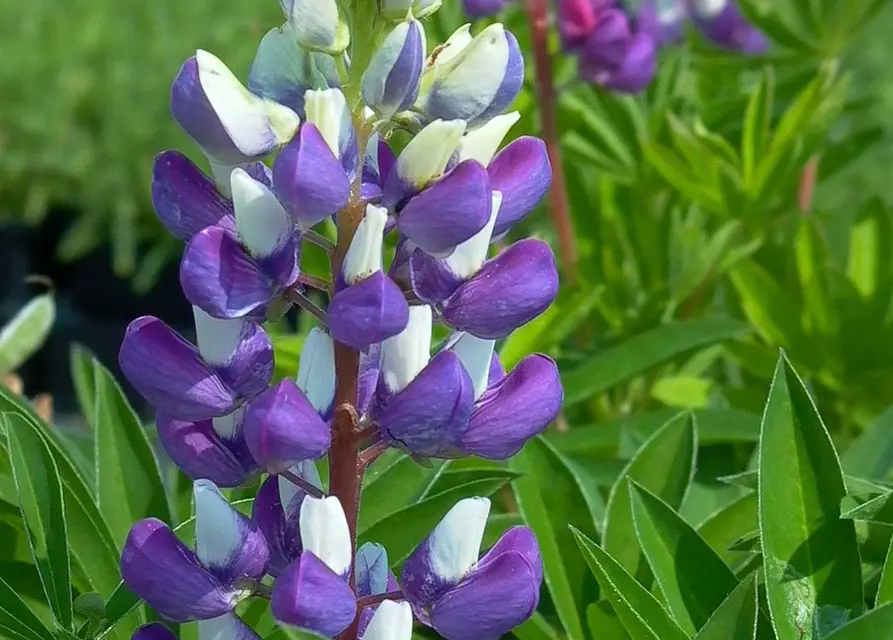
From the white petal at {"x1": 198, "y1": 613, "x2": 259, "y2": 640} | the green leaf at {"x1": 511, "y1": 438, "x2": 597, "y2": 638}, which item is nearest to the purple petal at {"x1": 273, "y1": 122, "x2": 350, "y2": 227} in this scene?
the white petal at {"x1": 198, "y1": 613, "x2": 259, "y2": 640}

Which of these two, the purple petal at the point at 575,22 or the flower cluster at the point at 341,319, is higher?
the flower cluster at the point at 341,319

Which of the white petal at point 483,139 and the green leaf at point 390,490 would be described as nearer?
the white petal at point 483,139

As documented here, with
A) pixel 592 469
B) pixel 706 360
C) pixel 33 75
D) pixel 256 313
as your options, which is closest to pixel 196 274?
pixel 256 313

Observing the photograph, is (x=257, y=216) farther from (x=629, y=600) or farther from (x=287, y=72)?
(x=629, y=600)

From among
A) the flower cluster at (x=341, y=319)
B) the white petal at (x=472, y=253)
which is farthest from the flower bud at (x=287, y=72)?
the white petal at (x=472, y=253)

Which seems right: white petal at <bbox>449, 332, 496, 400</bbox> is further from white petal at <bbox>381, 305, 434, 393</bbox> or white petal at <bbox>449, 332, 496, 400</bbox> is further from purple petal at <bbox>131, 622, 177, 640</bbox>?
purple petal at <bbox>131, 622, 177, 640</bbox>

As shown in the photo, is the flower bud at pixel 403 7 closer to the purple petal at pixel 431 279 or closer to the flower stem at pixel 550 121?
the purple petal at pixel 431 279
